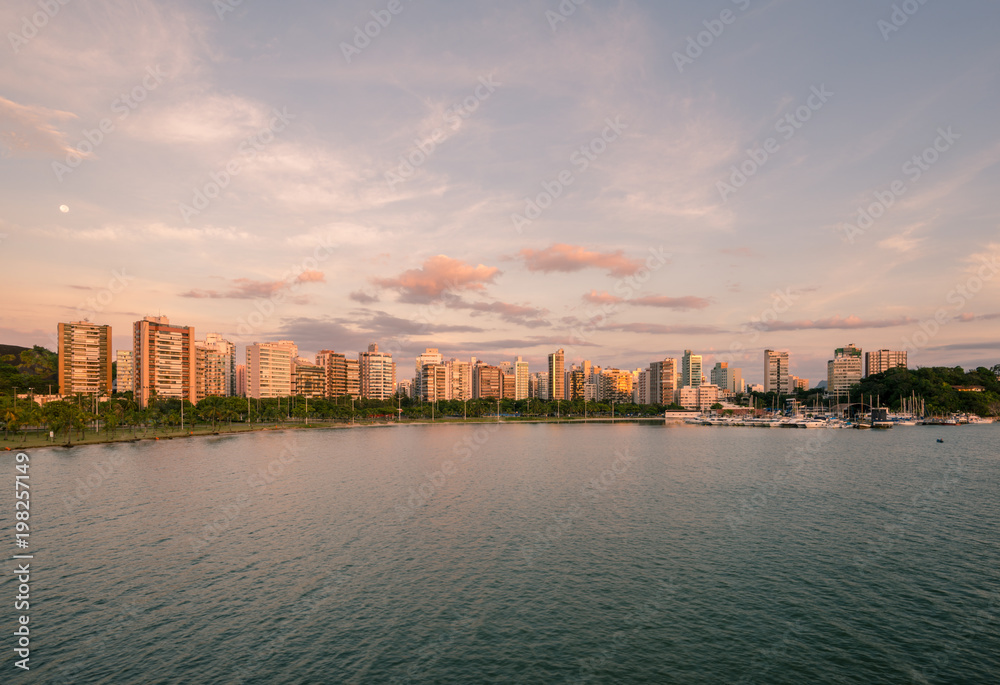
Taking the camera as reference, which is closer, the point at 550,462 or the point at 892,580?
the point at 892,580

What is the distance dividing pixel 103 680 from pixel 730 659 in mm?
32175

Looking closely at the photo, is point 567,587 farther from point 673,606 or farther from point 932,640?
point 932,640

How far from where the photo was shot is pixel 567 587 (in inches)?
1446

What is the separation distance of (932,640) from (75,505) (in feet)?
264

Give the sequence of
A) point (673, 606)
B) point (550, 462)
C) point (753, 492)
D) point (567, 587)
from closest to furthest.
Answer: point (673, 606) < point (567, 587) < point (753, 492) < point (550, 462)

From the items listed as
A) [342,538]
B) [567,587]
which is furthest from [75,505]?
[567,587]

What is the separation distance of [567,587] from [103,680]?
27291 millimetres

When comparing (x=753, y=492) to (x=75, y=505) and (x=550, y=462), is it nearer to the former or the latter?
(x=550, y=462)

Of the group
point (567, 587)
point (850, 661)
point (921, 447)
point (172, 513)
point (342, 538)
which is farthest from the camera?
point (921, 447)

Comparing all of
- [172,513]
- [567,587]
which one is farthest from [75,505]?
[567,587]

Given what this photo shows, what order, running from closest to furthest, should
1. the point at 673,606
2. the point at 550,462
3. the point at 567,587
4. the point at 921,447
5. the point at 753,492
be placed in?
1. the point at 673,606
2. the point at 567,587
3. the point at 753,492
4. the point at 550,462
5. the point at 921,447

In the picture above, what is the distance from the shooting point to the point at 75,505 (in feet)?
193

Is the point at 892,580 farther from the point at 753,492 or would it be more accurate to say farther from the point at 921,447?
the point at 921,447

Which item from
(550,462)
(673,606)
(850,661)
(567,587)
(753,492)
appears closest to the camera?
(850,661)
